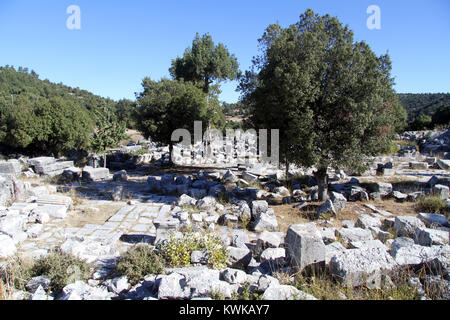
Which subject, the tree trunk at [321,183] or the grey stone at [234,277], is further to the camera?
the tree trunk at [321,183]

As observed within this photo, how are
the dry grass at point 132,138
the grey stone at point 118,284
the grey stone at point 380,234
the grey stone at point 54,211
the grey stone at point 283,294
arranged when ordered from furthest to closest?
the dry grass at point 132,138 < the grey stone at point 54,211 < the grey stone at point 380,234 < the grey stone at point 118,284 < the grey stone at point 283,294

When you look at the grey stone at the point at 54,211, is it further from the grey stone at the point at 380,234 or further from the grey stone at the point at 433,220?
the grey stone at the point at 433,220

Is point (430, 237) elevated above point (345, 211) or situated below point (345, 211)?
above

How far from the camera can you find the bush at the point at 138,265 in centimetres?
455

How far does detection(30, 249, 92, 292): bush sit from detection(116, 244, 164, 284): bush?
0.61m

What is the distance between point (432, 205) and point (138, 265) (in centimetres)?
939

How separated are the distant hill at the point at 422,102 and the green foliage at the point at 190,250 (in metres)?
58.0

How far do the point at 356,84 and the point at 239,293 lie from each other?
7070mm

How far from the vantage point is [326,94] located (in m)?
8.52

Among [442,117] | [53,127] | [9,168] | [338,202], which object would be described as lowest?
[338,202]

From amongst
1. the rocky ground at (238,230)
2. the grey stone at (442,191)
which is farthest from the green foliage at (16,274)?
the grey stone at (442,191)

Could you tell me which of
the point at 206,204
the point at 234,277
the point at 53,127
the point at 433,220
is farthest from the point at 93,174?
the point at 433,220

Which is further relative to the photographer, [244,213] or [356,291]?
[244,213]

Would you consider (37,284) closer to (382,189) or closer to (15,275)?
(15,275)
